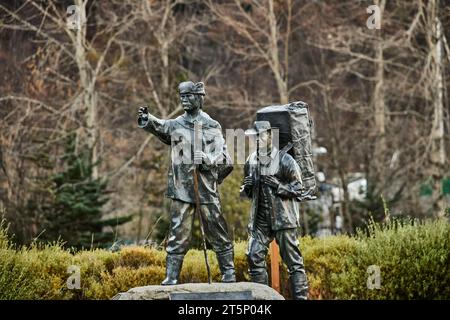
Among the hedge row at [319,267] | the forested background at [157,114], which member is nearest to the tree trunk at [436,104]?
the forested background at [157,114]

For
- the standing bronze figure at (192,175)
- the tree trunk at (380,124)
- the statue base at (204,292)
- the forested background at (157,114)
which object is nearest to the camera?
the statue base at (204,292)

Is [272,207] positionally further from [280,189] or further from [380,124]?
[380,124]

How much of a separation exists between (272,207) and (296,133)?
46.4 inches

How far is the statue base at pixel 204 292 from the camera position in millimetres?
11492

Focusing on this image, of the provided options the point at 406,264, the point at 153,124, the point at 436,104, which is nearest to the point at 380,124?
the point at 436,104

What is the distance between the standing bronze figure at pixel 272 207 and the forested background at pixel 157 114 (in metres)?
8.25

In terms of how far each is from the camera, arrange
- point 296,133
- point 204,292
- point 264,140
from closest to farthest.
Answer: point 204,292 → point 264,140 → point 296,133

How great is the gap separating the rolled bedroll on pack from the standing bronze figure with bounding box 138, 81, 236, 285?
908 mm

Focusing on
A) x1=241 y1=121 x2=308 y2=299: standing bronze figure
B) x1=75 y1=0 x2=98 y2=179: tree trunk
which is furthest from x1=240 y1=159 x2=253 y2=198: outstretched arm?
x1=75 y1=0 x2=98 y2=179: tree trunk

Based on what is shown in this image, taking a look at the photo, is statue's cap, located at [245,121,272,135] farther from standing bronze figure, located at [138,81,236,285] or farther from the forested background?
the forested background

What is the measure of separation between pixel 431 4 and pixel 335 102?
22.0ft

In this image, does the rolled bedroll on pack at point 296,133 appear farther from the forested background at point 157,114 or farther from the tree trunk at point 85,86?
the tree trunk at point 85,86

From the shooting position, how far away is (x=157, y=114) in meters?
28.4

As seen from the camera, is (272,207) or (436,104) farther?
(436,104)
